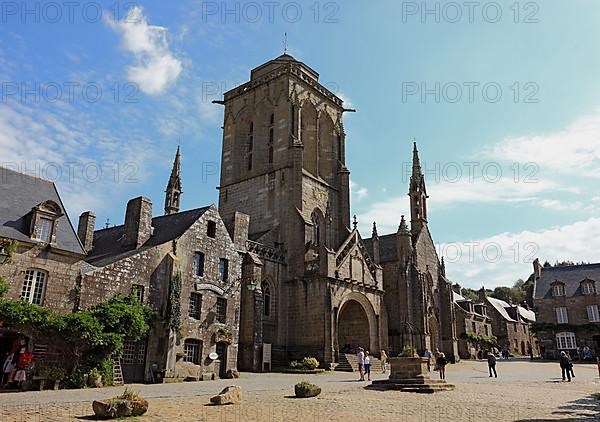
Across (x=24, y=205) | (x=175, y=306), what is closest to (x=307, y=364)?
(x=175, y=306)

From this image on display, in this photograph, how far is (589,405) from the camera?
44.1 feet

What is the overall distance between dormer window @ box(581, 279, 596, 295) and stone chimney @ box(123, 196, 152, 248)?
39983 millimetres

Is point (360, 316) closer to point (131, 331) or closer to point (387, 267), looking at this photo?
point (387, 267)

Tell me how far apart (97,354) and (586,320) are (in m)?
42.9

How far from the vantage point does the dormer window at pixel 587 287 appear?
1770 inches

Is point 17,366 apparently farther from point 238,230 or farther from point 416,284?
point 416,284

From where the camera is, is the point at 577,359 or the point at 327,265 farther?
the point at 577,359

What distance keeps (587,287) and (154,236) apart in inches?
1576

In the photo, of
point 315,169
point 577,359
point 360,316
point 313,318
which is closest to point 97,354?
point 313,318

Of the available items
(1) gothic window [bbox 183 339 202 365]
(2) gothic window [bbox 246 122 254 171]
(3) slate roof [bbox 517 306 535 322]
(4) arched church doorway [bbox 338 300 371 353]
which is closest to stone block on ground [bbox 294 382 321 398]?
(1) gothic window [bbox 183 339 202 365]

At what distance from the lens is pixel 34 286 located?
1767 centimetres

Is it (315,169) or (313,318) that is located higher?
(315,169)

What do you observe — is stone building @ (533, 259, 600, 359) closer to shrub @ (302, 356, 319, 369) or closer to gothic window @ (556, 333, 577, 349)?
gothic window @ (556, 333, 577, 349)

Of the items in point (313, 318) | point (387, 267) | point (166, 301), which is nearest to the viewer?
point (166, 301)
